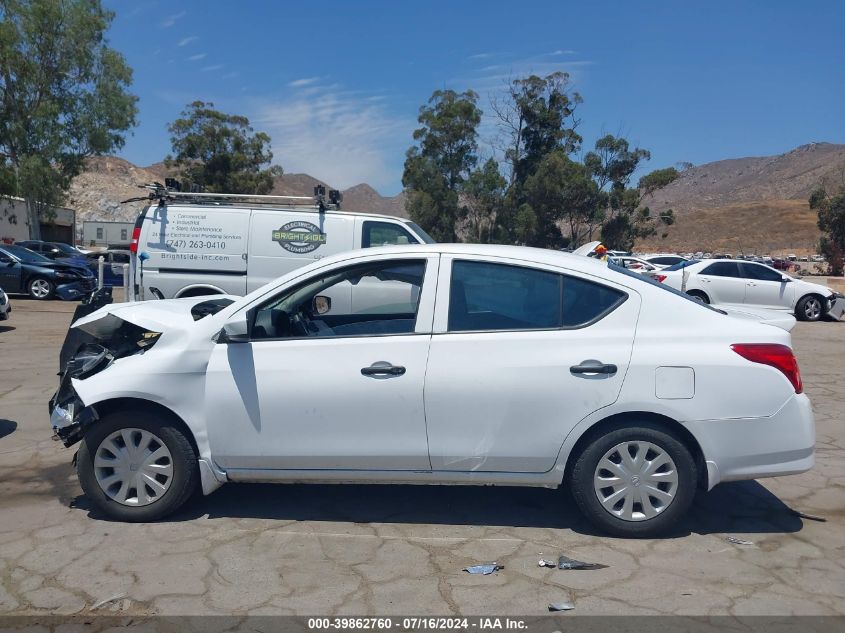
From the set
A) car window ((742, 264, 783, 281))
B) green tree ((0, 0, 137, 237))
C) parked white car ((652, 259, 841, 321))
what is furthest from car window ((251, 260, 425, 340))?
green tree ((0, 0, 137, 237))

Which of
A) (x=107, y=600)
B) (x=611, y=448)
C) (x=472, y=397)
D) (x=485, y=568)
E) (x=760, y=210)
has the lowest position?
(x=107, y=600)

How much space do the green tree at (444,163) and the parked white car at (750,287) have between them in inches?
697

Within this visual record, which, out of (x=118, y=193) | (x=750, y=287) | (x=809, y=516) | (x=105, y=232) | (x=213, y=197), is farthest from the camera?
(x=118, y=193)

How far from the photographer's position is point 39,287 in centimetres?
1883

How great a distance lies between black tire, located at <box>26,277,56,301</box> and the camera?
18.8m

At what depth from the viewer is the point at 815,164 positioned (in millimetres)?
132125

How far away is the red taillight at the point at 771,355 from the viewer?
4391 millimetres

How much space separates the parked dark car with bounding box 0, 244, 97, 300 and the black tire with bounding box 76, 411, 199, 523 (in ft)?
52.1

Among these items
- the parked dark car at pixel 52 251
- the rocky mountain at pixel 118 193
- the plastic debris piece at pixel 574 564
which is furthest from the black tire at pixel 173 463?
the rocky mountain at pixel 118 193

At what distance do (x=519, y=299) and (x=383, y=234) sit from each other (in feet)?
19.5

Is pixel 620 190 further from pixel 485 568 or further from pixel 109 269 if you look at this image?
pixel 485 568

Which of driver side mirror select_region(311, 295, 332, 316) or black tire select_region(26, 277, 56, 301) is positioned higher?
black tire select_region(26, 277, 56, 301)

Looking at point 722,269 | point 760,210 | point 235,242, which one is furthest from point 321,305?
point 760,210

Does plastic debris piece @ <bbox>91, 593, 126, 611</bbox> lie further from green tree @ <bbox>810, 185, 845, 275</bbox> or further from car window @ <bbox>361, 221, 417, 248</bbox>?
green tree @ <bbox>810, 185, 845, 275</bbox>
